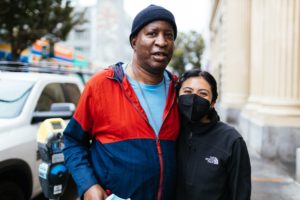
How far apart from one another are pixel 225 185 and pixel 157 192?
0.43m

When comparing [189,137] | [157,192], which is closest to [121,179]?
[157,192]

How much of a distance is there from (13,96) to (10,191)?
1239 mm

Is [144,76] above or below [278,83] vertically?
above

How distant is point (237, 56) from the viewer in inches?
484

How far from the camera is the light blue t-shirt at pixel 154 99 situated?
1964 mm

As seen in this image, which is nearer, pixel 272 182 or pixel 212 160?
pixel 212 160

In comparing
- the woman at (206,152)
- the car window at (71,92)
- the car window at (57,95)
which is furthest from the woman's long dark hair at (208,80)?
the car window at (71,92)

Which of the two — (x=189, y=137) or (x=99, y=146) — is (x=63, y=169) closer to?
(x=99, y=146)

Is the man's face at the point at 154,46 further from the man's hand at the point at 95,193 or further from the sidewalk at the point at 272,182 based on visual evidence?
the sidewalk at the point at 272,182

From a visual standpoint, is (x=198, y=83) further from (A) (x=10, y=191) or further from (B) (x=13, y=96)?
(B) (x=13, y=96)

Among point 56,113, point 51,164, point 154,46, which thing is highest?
point 154,46

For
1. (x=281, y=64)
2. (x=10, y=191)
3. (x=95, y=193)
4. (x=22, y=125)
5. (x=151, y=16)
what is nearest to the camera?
(x=95, y=193)

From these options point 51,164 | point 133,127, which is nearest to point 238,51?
point 51,164

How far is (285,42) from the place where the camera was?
6832mm
